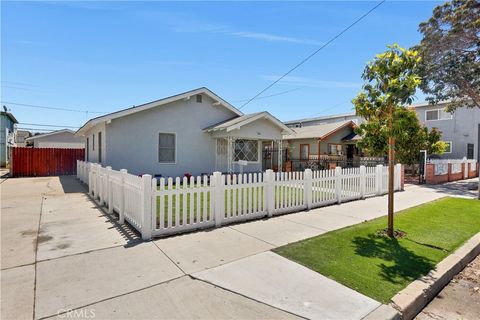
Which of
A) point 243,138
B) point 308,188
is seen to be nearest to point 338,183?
point 308,188

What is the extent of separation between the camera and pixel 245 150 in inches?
668

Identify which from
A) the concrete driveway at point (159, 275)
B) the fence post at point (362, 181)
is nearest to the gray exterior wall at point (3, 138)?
the concrete driveway at point (159, 275)

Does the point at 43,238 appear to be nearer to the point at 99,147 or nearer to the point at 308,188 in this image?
the point at 308,188

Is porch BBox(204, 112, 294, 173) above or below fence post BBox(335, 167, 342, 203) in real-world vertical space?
above

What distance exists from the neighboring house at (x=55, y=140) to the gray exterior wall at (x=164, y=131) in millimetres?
19413

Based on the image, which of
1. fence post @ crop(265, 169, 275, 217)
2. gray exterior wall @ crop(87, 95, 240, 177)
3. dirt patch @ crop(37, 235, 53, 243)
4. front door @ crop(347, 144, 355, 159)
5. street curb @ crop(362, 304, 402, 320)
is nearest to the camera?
street curb @ crop(362, 304, 402, 320)

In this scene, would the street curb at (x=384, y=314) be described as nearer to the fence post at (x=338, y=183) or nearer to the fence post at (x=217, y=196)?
the fence post at (x=217, y=196)

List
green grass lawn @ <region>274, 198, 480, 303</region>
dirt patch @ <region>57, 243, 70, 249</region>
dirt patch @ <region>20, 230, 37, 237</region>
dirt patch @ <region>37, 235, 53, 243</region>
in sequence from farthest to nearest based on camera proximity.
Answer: dirt patch @ <region>20, 230, 37, 237</region> → dirt patch @ <region>37, 235, 53, 243</region> → dirt patch @ <region>57, 243, 70, 249</region> → green grass lawn @ <region>274, 198, 480, 303</region>

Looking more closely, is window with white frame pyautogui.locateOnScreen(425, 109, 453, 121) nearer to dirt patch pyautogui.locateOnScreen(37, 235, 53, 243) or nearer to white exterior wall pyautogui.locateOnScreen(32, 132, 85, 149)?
dirt patch pyautogui.locateOnScreen(37, 235, 53, 243)

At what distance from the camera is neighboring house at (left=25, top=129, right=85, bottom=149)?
29.8 m

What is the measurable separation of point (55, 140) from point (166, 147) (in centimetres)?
2433

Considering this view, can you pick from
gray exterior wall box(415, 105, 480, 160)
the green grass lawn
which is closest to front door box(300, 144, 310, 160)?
gray exterior wall box(415, 105, 480, 160)

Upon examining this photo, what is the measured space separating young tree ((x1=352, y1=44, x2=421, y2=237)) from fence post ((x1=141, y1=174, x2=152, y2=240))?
457 cm

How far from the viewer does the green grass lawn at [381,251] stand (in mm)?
3613
